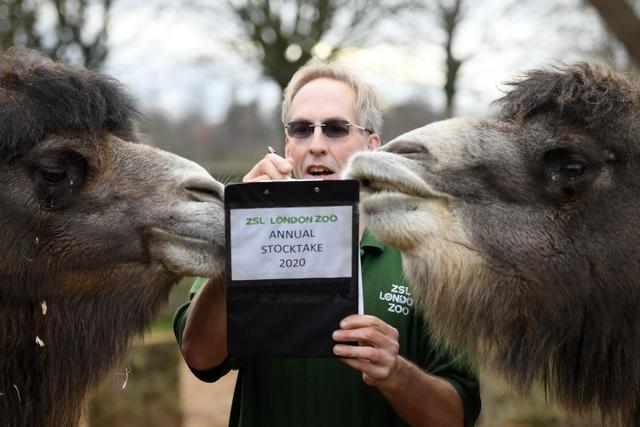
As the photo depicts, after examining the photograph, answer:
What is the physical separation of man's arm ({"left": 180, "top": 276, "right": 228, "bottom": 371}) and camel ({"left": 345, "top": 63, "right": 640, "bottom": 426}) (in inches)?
27.9

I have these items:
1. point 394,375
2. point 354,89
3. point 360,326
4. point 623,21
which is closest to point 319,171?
point 354,89

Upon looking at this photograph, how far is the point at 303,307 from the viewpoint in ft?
10.0

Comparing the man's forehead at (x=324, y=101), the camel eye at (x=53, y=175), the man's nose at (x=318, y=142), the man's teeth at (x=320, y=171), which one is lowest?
the camel eye at (x=53, y=175)

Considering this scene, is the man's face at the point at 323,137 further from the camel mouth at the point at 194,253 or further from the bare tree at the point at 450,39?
the bare tree at the point at 450,39

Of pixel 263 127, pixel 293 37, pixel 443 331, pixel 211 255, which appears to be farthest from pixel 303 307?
pixel 263 127

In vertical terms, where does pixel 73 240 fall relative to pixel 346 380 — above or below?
above

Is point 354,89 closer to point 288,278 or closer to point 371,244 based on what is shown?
point 371,244

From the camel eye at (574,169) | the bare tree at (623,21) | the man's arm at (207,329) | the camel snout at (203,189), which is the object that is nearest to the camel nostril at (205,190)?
the camel snout at (203,189)

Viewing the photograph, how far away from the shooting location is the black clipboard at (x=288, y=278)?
303 centimetres

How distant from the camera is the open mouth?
3797 millimetres

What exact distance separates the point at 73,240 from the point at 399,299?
53.4 inches

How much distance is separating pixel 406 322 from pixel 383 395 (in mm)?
332

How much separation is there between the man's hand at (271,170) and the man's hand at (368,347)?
24.6 inches

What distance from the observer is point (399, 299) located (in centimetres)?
355
